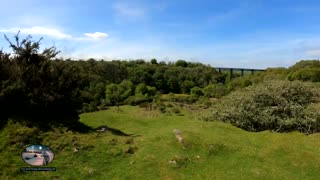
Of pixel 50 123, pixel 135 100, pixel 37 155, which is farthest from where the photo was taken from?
pixel 135 100

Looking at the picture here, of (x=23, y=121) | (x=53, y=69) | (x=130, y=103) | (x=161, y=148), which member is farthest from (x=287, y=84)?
(x=130, y=103)

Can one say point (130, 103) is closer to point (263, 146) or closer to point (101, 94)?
point (101, 94)

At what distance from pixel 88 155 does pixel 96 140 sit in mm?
1252

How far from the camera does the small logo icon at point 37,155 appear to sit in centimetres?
1214

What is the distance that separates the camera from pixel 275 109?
2050cm

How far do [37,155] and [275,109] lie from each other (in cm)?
1292

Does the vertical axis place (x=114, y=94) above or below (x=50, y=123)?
below

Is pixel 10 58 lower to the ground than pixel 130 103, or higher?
higher

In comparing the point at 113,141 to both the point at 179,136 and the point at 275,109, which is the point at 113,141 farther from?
the point at 275,109

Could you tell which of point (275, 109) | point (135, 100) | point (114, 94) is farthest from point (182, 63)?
point (275, 109)

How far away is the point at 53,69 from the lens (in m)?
16.1

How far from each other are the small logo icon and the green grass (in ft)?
0.64

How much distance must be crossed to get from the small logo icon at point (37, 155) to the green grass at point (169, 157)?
0.19m

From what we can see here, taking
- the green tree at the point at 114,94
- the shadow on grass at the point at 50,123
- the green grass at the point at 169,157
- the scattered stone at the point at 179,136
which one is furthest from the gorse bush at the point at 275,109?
the green tree at the point at 114,94
